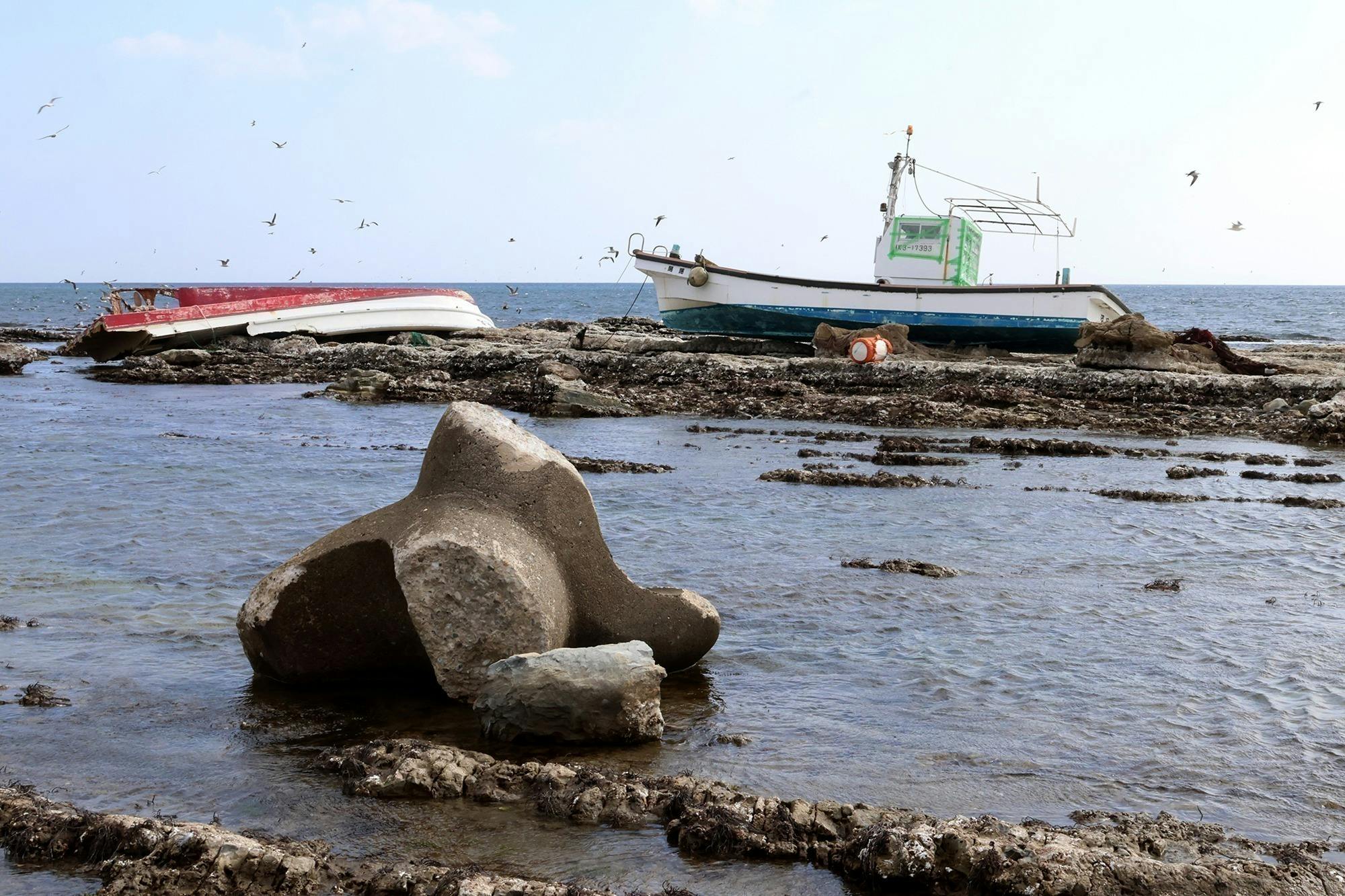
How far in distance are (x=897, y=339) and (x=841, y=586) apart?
57.3 ft

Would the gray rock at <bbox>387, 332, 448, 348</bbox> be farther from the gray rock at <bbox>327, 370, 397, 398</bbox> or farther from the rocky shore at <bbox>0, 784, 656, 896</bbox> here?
the rocky shore at <bbox>0, 784, 656, 896</bbox>

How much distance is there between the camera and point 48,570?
8.30 m

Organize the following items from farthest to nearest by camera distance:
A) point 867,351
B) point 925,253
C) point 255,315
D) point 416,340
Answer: point 255,315
point 416,340
point 925,253
point 867,351

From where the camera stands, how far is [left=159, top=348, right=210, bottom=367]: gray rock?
1091 inches

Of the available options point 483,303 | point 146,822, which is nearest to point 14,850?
point 146,822

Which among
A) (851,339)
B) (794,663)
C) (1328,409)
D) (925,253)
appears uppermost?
(925,253)

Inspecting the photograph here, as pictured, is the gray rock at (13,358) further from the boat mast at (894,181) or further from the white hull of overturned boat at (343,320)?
the boat mast at (894,181)

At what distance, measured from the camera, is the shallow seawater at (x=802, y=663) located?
15.0ft

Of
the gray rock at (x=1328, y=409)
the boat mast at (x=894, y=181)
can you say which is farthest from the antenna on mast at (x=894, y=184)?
the gray rock at (x=1328, y=409)

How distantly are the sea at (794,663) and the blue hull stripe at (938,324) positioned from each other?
13377mm

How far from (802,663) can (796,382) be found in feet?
49.8

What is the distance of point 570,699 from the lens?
521cm

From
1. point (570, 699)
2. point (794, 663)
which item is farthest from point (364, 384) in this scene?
point (570, 699)

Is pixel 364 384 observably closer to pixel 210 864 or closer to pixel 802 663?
pixel 802 663
